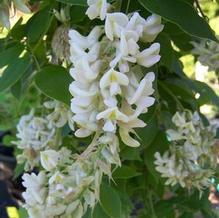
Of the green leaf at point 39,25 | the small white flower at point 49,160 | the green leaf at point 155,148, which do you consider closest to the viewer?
the small white flower at point 49,160

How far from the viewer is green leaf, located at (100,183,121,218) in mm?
516

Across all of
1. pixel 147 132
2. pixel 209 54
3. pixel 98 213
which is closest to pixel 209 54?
pixel 209 54

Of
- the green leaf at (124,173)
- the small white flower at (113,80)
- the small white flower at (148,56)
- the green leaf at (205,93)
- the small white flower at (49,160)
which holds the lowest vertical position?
the green leaf at (205,93)

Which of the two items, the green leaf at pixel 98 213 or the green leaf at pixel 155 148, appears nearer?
the green leaf at pixel 98 213

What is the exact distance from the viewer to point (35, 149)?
0.61m

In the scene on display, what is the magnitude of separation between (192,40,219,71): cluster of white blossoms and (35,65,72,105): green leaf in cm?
19

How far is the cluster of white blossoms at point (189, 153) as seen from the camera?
574mm

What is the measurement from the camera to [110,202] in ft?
1.72

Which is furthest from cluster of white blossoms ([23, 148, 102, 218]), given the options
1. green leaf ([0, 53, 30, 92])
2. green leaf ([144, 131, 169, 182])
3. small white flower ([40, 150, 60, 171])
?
green leaf ([144, 131, 169, 182])

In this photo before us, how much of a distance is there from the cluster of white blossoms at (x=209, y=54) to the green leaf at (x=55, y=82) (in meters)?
0.19

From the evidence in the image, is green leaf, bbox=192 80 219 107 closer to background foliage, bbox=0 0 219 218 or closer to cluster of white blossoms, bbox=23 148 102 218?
background foliage, bbox=0 0 219 218

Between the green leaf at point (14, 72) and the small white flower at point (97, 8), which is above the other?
the small white flower at point (97, 8)

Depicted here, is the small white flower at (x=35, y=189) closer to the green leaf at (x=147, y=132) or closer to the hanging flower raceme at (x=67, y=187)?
the hanging flower raceme at (x=67, y=187)

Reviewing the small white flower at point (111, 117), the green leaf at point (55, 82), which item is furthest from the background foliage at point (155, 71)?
the small white flower at point (111, 117)
